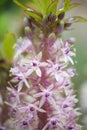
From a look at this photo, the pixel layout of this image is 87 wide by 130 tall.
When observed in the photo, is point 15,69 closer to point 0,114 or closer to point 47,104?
point 47,104

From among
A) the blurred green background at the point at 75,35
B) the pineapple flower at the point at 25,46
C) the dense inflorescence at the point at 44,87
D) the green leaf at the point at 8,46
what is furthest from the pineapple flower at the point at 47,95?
the green leaf at the point at 8,46

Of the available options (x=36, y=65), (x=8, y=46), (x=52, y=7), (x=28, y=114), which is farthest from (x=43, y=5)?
(x=8, y=46)

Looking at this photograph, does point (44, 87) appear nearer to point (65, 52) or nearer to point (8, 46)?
point (65, 52)

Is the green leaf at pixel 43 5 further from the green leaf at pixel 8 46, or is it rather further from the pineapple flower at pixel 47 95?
the green leaf at pixel 8 46

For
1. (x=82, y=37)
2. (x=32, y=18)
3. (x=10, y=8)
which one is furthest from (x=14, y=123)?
(x=10, y=8)

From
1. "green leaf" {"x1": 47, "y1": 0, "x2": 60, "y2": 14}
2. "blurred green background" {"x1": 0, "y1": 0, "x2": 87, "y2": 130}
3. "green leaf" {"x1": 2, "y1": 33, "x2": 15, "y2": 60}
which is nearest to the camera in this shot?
"green leaf" {"x1": 47, "y1": 0, "x2": 60, "y2": 14}

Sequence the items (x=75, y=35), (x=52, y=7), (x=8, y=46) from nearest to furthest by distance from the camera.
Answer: (x=52, y=7) → (x=8, y=46) → (x=75, y=35)

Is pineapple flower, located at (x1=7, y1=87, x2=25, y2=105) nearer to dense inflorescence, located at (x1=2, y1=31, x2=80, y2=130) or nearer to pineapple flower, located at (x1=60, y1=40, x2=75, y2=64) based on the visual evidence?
dense inflorescence, located at (x1=2, y1=31, x2=80, y2=130)

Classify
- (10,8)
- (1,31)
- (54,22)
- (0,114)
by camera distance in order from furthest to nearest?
(10,8) → (1,31) → (0,114) → (54,22)

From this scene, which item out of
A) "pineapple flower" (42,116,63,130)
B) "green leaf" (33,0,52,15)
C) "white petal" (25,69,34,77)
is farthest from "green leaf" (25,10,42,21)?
"pineapple flower" (42,116,63,130)
